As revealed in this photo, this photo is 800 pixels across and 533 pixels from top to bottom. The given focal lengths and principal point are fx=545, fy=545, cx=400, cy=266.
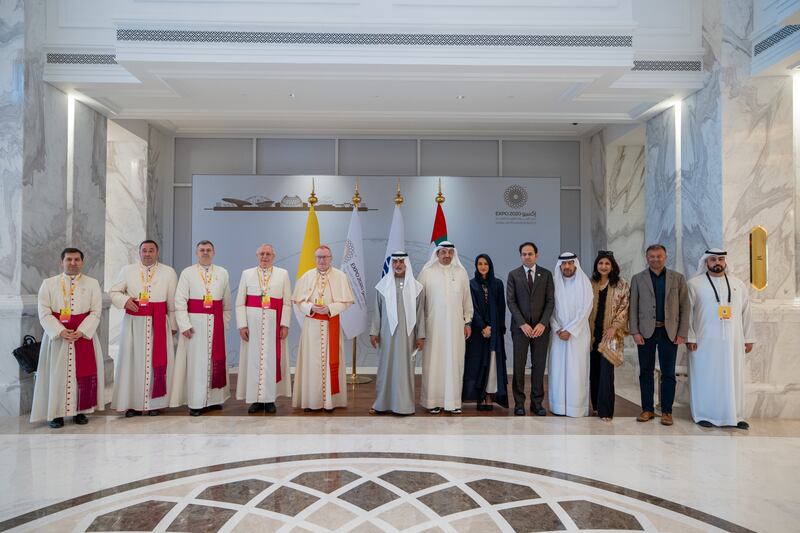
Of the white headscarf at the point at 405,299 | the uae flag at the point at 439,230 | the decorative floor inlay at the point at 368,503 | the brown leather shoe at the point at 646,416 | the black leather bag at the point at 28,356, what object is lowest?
the decorative floor inlay at the point at 368,503

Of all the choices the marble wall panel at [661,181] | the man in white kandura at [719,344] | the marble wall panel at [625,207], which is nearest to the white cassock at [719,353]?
the man in white kandura at [719,344]

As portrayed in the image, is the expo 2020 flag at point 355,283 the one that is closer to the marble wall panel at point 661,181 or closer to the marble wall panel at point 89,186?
the marble wall panel at point 89,186

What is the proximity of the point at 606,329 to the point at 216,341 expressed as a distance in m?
3.54

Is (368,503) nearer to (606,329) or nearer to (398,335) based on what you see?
(398,335)

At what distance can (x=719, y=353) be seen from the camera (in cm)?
466

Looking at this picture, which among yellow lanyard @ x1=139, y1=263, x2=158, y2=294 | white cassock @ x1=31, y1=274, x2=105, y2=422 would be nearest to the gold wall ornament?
yellow lanyard @ x1=139, y1=263, x2=158, y2=294

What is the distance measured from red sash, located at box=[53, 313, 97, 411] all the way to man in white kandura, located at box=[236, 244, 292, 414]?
120cm

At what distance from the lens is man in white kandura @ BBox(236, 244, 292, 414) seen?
4938mm

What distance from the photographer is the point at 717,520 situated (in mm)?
2855

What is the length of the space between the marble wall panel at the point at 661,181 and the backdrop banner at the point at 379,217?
1596 millimetres

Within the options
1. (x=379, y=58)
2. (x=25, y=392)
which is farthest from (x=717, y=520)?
(x=25, y=392)

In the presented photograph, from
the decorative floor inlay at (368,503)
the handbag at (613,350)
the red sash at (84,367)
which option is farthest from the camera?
the handbag at (613,350)

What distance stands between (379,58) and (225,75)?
1.47m

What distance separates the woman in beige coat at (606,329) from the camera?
480 cm
